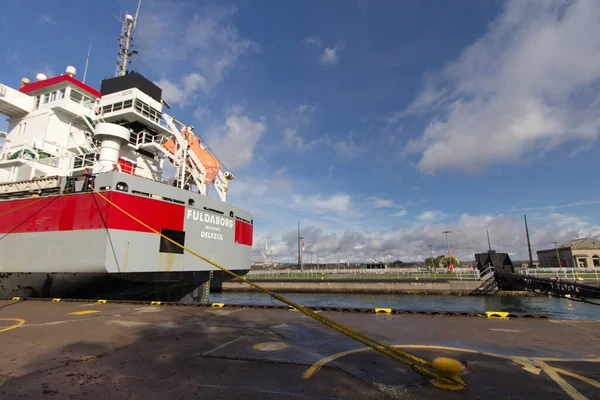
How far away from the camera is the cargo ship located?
1209 centimetres

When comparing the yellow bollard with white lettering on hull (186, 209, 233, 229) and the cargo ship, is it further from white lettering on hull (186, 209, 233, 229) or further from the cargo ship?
white lettering on hull (186, 209, 233, 229)

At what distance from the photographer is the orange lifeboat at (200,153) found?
18.0 m

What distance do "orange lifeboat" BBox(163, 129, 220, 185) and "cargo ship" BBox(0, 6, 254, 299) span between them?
89mm

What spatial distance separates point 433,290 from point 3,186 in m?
37.9

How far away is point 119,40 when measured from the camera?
22.2m

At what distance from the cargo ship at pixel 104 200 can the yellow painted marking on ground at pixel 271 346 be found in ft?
29.9

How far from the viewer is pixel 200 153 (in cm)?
1916

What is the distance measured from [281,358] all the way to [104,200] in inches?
429

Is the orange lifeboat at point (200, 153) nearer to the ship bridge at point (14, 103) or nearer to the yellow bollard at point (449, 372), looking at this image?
the ship bridge at point (14, 103)

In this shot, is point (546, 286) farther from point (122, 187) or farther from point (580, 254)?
point (580, 254)

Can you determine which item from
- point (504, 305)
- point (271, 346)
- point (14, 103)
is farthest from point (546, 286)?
point (14, 103)

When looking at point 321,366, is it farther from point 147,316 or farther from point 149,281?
point 149,281

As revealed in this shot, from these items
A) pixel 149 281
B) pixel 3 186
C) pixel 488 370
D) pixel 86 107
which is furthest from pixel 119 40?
pixel 488 370

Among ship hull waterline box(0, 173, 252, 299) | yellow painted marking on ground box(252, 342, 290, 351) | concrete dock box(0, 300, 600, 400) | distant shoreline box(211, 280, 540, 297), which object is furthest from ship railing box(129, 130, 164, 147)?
distant shoreline box(211, 280, 540, 297)
